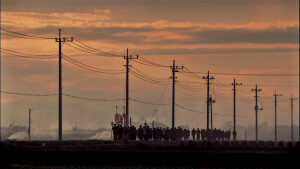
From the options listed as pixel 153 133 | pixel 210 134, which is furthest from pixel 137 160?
pixel 210 134

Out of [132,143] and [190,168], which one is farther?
[132,143]

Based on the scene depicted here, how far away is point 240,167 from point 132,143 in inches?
1483

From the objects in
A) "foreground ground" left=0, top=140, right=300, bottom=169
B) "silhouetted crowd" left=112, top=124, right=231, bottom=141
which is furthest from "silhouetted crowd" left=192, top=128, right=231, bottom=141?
"foreground ground" left=0, top=140, right=300, bottom=169

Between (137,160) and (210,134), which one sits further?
(210,134)

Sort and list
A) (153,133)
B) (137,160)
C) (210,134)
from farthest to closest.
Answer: (210,134)
(153,133)
(137,160)

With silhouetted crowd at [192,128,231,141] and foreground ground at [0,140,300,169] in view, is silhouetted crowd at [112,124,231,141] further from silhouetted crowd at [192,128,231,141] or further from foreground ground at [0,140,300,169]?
foreground ground at [0,140,300,169]

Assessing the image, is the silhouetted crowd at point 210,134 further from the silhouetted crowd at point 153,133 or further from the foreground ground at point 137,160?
the foreground ground at point 137,160

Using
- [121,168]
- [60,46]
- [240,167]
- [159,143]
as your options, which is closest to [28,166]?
[121,168]

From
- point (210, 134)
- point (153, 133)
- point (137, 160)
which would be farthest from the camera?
point (210, 134)

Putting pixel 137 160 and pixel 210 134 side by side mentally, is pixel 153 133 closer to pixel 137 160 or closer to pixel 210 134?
pixel 210 134

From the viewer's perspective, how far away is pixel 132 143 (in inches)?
3391

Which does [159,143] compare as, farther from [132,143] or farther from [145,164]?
[145,164]

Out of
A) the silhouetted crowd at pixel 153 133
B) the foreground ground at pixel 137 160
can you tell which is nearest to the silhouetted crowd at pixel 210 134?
the silhouetted crowd at pixel 153 133

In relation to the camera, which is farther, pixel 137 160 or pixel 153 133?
pixel 153 133
